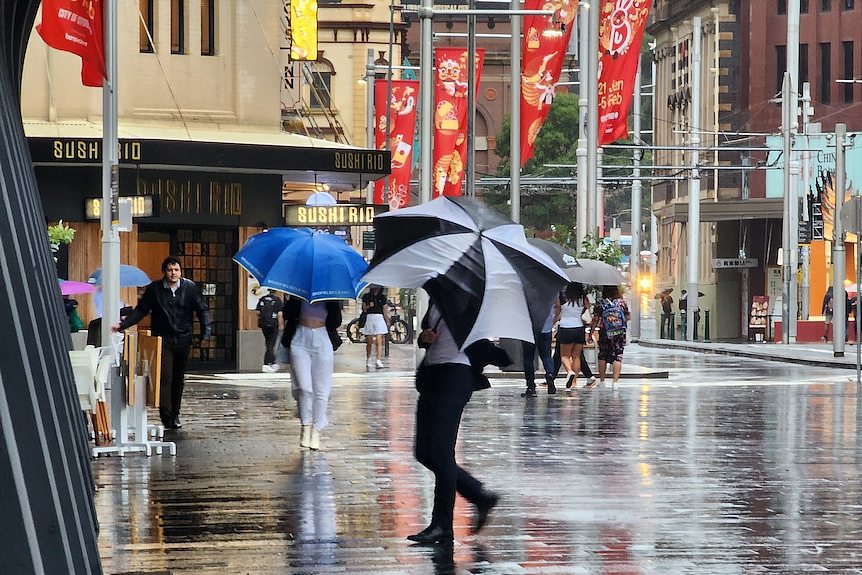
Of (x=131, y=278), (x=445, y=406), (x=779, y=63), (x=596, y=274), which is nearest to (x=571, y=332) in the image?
(x=596, y=274)

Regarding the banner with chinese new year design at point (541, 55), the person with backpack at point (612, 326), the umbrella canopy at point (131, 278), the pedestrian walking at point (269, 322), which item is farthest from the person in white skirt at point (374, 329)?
the umbrella canopy at point (131, 278)

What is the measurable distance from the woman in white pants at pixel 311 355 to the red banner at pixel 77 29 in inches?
125

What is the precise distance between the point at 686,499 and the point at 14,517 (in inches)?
383

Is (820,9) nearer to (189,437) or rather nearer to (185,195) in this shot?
(185,195)

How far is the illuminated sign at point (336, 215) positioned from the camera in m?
33.0

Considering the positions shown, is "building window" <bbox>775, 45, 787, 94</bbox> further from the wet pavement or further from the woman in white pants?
the woman in white pants

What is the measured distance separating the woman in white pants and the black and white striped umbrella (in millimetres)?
5513

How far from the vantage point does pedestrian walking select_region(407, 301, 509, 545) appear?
10.8 metres

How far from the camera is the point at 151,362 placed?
16.0m

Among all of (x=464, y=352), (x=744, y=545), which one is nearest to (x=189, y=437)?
(x=464, y=352)

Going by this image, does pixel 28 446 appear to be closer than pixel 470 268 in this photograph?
Yes

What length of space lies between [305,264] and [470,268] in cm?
618

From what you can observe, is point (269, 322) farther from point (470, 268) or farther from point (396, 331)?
point (396, 331)

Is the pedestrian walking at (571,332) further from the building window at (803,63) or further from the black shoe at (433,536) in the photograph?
the building window at (803,63)
